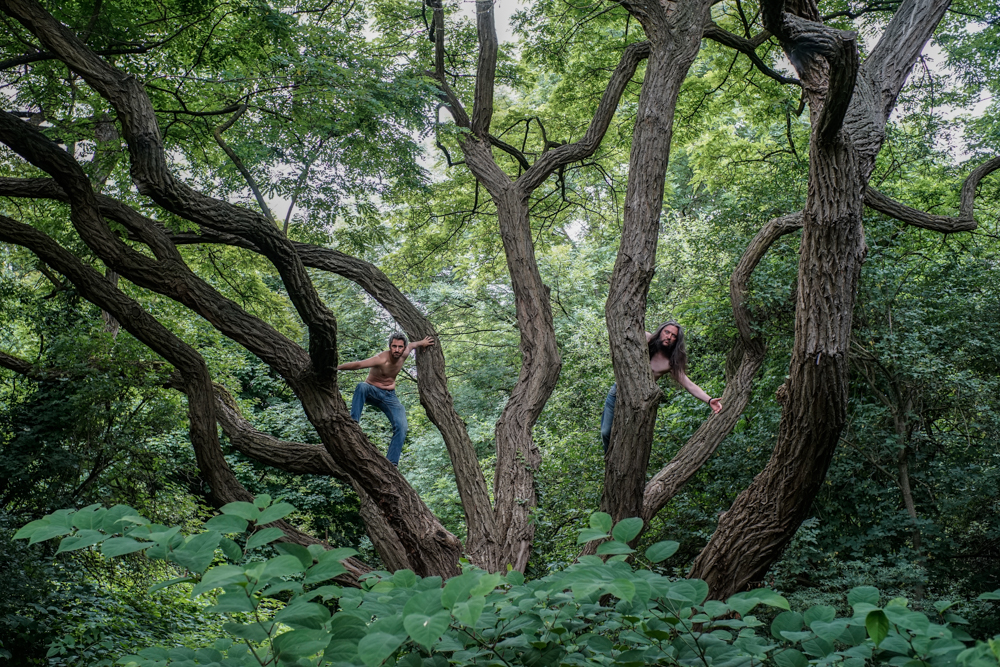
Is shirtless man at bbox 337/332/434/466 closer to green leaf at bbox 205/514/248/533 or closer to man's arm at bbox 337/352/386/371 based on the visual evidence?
man's arm at bbox 337/352/386/371

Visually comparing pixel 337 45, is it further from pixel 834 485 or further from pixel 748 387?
pixel 834 485

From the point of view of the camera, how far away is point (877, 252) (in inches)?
295

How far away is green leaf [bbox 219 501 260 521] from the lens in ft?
3.43

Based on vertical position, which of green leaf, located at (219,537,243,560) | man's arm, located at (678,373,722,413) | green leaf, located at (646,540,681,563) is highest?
man's arm, located at (678,373,722,413)

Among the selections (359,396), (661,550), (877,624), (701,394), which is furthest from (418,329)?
(877,624)

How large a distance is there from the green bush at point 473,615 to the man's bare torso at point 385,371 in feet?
16.2

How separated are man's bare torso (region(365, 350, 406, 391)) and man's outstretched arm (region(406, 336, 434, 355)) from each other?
9cm

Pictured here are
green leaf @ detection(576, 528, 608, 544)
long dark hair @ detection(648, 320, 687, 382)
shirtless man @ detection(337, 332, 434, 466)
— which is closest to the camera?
green leaf @ detection(576, 528, 608, 544)

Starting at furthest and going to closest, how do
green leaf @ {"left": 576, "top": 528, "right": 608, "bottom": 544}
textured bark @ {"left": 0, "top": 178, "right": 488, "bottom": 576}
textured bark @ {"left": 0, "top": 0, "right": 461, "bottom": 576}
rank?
textured bark @ {"left": 0, "top": 178, "right": 488, "bottom": 576} → textured bark @ {"left": 0, "top": 0, "right": 461, "bottom": 576} → green leaf @ {"left": 576, "top": 528, "right": 608, "bottom": 544}

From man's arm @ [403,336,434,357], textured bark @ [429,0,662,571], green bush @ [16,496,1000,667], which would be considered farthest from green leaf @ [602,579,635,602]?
man's arm @ [403,336,434,357]

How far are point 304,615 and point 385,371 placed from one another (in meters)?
5.38

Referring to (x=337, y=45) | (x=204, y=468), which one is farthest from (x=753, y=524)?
(x=337, y=45)

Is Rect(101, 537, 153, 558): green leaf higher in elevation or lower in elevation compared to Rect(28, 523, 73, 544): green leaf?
lower

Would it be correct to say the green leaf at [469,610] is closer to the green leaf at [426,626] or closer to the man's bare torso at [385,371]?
the green leaf at [426,626]
